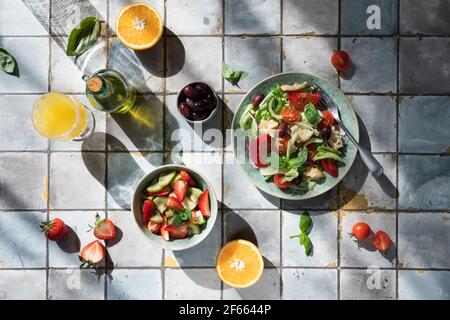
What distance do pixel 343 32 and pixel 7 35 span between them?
5.32ft

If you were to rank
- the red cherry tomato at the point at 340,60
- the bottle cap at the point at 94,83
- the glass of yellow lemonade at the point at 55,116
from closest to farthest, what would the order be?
the bottle cap at the point at 94,83 → the glass of yellow lemonade at the point at 55,116 → the red cherry tomato at the point at 340,60

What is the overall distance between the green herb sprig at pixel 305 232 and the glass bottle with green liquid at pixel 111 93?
98 centimetres

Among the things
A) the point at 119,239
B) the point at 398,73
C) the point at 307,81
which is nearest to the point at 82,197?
the point at 119,239

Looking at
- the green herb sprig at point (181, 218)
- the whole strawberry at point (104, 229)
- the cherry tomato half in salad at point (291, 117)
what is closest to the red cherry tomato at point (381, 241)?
the cherry tomato half in salad at point (291, 117)

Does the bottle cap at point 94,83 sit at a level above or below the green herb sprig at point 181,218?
above

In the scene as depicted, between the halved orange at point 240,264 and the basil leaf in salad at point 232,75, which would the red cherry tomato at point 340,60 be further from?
the halved orange at point 240,264

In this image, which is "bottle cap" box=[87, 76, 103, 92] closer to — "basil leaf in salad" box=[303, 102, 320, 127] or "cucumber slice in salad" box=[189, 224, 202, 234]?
"cucumber slice in salad" box=[189, 224, 202, 234]

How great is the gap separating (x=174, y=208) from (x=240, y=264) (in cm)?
40

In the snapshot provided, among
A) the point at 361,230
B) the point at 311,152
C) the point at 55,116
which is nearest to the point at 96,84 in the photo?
the point at 55,116

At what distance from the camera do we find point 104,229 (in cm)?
232

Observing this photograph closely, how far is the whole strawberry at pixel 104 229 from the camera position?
2.31 metres

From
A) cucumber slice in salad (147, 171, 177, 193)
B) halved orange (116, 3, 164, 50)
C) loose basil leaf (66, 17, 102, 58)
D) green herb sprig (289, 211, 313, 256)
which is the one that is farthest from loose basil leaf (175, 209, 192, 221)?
loose basil leaf (66, 17, 102, 58)

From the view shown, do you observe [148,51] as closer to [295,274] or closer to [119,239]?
[119,239]

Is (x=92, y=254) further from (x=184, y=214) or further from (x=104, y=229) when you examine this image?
(x=184, y=214)
